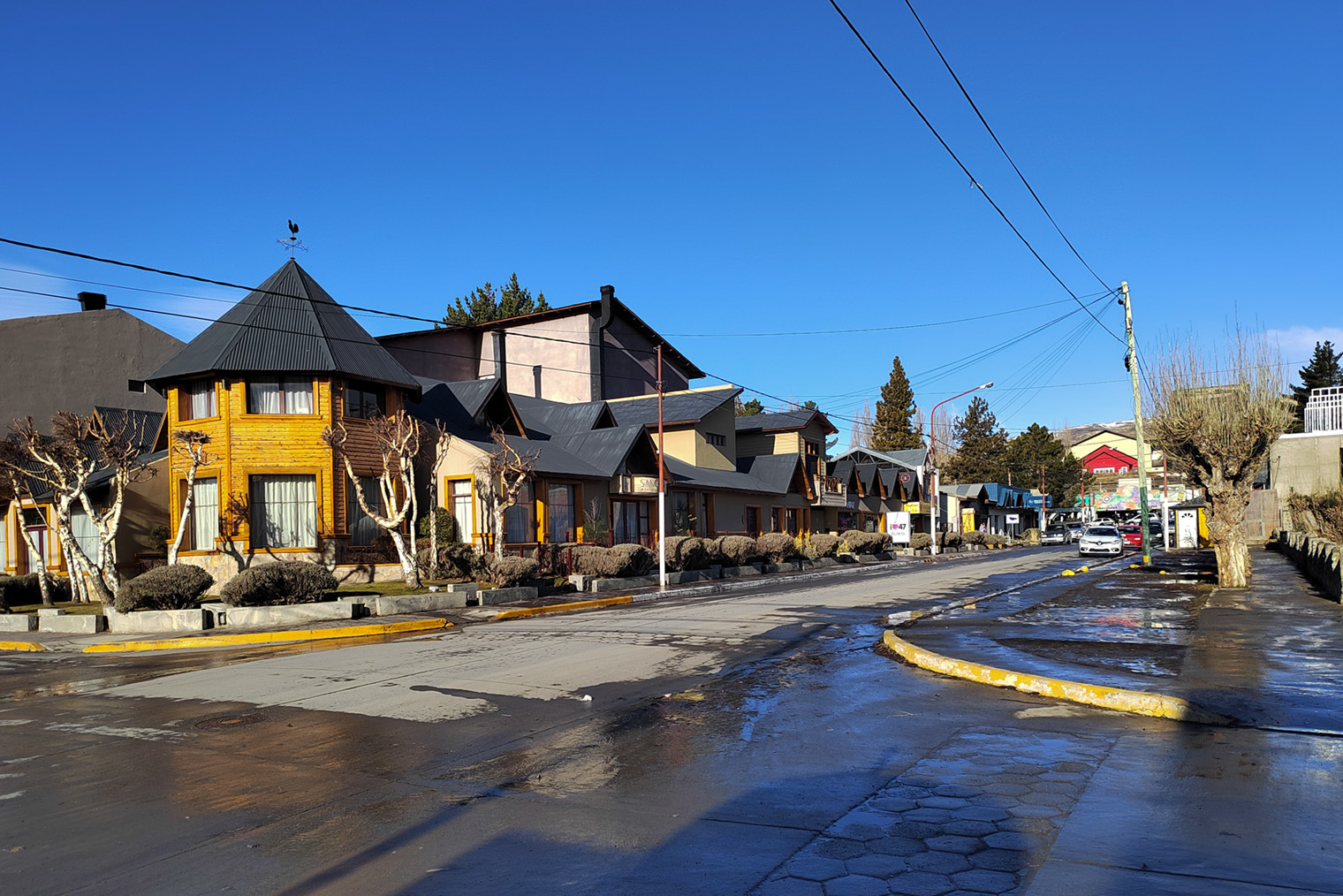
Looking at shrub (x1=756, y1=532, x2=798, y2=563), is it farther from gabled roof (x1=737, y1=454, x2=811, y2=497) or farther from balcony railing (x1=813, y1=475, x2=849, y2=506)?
balcony railing (x1=813, y1=475, x2=849, y2=506)

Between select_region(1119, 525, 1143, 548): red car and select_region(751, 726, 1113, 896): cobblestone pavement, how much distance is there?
173 feet

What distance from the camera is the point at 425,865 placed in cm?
542

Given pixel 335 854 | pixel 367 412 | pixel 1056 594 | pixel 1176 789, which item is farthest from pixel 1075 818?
pixel 367 412

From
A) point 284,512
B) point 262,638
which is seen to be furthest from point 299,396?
point 262,638

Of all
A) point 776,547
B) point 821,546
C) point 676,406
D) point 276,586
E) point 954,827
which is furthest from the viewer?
point 676,406

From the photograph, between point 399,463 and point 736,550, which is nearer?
point 399,463

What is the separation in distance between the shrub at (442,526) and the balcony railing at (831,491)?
29.0 m

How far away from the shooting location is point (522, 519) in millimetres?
33031

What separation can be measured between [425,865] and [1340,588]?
686 inches

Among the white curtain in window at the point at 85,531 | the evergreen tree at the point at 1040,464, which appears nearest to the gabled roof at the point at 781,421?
the white curtain in window at the point at 85,531

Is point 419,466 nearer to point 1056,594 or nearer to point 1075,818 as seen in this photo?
point 1056,594

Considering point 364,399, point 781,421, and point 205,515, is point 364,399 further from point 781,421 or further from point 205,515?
point 781,421

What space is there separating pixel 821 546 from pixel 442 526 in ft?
73.2

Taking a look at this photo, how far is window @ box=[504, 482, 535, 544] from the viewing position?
107 ft
